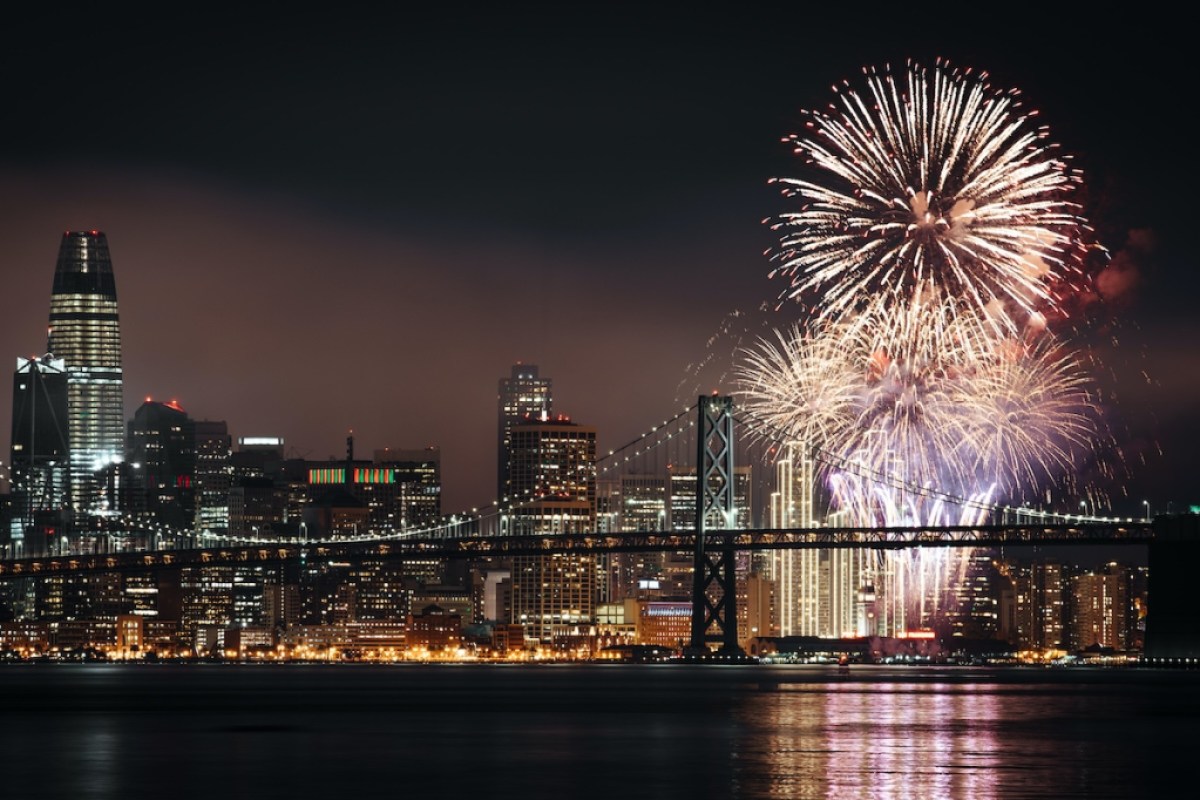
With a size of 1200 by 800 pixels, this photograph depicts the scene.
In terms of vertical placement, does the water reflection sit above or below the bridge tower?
below

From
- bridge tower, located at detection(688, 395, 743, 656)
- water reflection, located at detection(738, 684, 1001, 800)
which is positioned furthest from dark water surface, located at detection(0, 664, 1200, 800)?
bridge tower, located at detection(688, 395, 743, 656)

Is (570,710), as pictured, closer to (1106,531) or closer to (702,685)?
(702,685)

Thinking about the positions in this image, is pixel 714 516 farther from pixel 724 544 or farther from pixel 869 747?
pixel 869 747

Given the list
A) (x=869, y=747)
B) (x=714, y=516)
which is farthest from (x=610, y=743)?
(x=714, y=516)

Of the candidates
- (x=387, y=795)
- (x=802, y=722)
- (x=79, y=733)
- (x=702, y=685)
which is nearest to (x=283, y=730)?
(x=79, y=733)

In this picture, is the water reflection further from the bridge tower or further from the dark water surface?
the bridge tower
